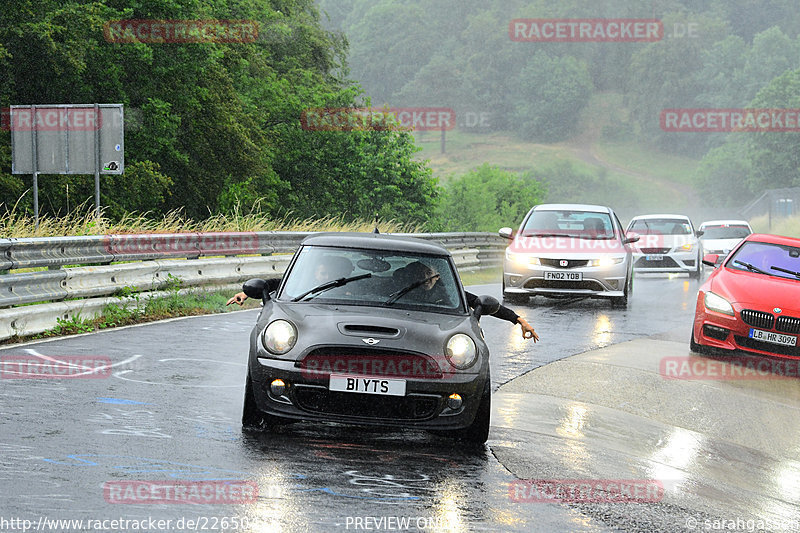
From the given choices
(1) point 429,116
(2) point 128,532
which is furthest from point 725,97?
(2) point 128,532

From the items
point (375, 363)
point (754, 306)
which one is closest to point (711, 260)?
point (754, 306)

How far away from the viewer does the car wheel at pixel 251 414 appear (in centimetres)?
732

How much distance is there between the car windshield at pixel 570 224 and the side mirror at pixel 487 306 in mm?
10962

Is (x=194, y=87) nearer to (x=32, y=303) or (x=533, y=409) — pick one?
(x=32, y=303)

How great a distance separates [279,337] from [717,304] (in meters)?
6.87

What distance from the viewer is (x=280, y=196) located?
51.4m

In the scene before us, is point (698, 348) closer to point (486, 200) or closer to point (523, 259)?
point (523, 259)

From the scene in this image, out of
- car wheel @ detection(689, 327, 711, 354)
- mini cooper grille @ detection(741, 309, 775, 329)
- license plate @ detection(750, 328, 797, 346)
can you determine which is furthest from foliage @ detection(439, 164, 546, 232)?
license plate @ detection(750, 328, 797, 346)

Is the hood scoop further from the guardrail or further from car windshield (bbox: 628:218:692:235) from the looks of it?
car windshield (bbox: 628:218:692:235)

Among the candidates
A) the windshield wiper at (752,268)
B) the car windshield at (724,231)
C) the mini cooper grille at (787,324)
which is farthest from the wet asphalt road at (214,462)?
the car windshield at (724,231)

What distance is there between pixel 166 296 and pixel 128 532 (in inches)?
424

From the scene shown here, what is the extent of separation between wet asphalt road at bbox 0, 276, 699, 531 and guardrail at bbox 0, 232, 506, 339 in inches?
41.7

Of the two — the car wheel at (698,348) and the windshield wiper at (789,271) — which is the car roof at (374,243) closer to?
the car wheel at (698,348)

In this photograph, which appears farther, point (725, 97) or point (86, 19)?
point (725, 97)
